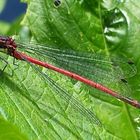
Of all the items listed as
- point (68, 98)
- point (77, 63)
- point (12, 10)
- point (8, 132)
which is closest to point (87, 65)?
point (77, 63)

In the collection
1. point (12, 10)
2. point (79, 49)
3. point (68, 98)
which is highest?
point (12, 10)

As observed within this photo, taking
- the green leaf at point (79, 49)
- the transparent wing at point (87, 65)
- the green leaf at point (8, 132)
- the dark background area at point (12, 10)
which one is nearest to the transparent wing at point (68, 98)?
the green leaf at point (79, 49)

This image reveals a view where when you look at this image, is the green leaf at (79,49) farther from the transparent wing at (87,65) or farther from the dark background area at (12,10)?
the dark background area at (12,10)

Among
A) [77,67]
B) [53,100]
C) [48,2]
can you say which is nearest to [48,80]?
[53,100]

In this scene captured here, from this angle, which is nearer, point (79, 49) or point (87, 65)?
point (79, 49)

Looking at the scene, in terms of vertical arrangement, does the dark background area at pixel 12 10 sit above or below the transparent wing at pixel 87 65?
above

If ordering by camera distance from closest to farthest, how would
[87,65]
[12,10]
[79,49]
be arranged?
[79,49], [87,65], [12,10]

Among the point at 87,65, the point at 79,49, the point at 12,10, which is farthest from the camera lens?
the point at 12,10

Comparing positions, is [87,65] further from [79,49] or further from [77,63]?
[79,49]

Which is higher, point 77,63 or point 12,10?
point 12,10
